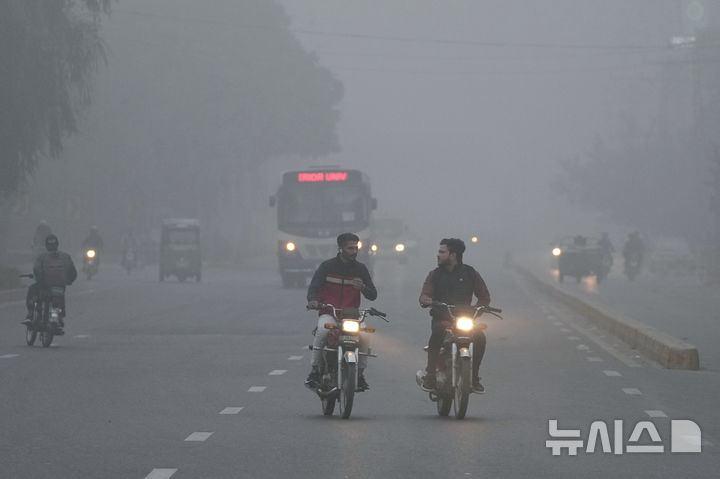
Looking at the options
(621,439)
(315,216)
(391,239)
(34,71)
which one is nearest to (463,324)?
(621,439)

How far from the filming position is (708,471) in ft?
35.3

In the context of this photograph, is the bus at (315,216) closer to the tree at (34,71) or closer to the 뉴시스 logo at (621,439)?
the tree at (34,71)

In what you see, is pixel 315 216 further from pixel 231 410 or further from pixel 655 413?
pixel 655 413

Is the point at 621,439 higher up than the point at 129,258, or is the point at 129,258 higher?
the point at 129,258

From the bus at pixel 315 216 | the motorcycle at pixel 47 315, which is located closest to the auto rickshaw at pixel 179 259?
the bus at pixel 315 216

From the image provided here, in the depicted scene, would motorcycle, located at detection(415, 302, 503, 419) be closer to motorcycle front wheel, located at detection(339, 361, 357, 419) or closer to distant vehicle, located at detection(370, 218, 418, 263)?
motorcycle front wheel, located at detection(339, 361, 357, 419)

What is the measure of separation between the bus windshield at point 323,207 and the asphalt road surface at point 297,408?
60.3 ft

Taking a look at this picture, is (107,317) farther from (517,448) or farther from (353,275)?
(517,448)

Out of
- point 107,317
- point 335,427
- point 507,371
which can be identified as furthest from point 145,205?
point 335,427

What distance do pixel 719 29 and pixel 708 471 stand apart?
85.5m

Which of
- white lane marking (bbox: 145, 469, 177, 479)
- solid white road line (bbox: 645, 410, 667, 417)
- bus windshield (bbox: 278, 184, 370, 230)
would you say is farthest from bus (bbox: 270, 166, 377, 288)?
white lane marking (bbox: 145, 469, 177, 479)

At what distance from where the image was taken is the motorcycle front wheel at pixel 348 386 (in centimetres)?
1365

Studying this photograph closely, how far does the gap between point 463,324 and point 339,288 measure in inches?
46.2

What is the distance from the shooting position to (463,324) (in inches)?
545
